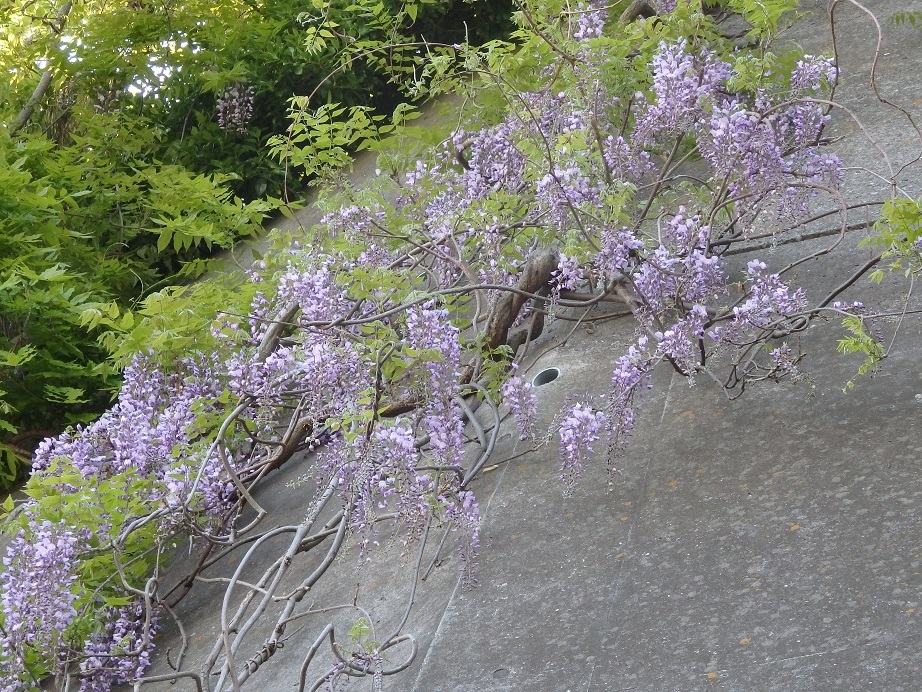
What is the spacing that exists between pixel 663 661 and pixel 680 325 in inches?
41.2

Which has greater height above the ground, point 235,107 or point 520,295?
point 235,107

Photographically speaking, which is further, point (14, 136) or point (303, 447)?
point (14, 136)

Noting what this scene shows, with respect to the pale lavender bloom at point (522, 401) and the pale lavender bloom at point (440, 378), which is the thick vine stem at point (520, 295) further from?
the pale lavender bloom at point (440, 378)

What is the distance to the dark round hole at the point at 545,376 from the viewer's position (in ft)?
13.2

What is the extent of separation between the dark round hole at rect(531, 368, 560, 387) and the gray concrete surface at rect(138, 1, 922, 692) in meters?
0.16

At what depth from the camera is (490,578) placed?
3.05 metres

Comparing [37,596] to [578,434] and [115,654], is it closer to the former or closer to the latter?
[115,654]

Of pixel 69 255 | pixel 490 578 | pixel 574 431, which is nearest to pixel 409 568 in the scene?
pixel 490 578

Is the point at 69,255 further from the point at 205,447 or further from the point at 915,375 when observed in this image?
the point at 915,375

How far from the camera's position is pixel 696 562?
9.05 ft

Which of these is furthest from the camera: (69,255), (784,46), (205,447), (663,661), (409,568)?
(69,255)

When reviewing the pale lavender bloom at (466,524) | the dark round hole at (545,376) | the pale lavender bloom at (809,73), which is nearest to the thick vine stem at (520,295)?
the dark round hole at (545,376)

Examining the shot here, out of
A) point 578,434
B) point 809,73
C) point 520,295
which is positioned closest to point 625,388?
point 578,434

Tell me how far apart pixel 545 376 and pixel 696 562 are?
1.42m
